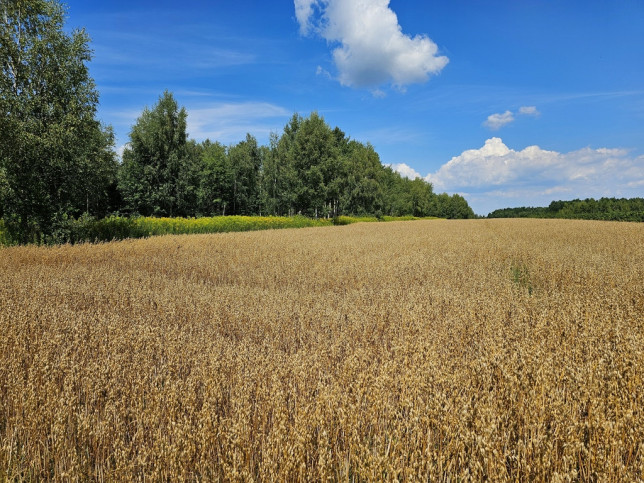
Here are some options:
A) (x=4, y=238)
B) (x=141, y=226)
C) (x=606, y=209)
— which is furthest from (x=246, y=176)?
(x=606, y=209)

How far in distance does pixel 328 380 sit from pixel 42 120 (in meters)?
19.2

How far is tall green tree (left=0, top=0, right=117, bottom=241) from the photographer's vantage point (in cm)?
1539

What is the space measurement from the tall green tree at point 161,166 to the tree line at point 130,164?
4.4 inches

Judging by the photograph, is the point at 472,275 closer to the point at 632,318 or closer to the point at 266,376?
the point at 632,318

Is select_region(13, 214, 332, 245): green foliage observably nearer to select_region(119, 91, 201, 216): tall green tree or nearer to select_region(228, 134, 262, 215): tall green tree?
select_region(119, 91, 201, 216): tall green tree

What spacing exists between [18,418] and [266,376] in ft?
6.82

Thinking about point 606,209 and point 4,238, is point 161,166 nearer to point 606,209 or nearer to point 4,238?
point 4,238

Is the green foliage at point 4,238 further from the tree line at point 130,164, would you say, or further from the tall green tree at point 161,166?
the tall green tree at point 161,166

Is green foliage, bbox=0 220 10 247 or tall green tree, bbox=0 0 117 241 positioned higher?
tall green tree, bbox=0 0 117 241

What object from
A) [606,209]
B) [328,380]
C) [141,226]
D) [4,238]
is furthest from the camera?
[606,209]

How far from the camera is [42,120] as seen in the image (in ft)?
53.5

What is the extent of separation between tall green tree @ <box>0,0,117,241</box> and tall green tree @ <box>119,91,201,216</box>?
74.0 ft

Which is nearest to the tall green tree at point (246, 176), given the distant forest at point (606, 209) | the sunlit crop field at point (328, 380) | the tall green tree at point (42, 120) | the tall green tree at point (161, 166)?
the tall green tree at point (161, 166)

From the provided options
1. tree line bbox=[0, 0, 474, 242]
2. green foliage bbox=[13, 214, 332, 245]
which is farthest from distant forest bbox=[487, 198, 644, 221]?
green foliage bbox=[13, 214, 332, 245]
